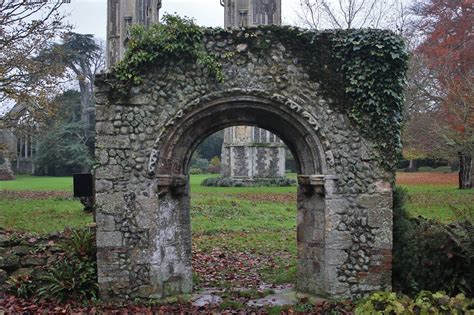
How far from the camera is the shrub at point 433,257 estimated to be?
22.8 ft

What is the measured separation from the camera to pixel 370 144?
7.27 m

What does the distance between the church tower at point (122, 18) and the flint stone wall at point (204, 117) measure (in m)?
26.0

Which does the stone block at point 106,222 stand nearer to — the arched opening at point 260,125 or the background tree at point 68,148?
the arched opening at point 260,125

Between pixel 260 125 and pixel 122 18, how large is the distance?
2808 centimetres

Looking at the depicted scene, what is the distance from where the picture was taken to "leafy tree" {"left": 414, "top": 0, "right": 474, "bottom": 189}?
17172mm

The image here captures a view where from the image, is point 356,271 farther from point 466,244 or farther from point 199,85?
point 199,85

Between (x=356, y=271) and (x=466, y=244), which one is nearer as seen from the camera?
(x=466, y=244)

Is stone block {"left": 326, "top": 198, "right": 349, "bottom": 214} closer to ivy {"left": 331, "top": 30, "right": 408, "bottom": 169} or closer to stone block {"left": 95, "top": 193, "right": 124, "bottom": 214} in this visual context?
ivy {"left": 331, "top": 30, "right": 408, "bottom": 169}

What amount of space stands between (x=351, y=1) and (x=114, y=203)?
20171mm

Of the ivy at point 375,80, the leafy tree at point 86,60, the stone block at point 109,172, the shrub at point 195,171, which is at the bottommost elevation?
the shrub at point 195,171

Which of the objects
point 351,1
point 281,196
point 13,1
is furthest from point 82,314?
point 351,1

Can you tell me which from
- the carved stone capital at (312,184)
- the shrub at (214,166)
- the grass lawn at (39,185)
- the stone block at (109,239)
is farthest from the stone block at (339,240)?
the shrub at (214,166)

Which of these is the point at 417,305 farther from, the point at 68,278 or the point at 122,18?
the point at 122,18

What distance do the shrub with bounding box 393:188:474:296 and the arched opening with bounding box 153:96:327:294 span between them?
47.7 inches
